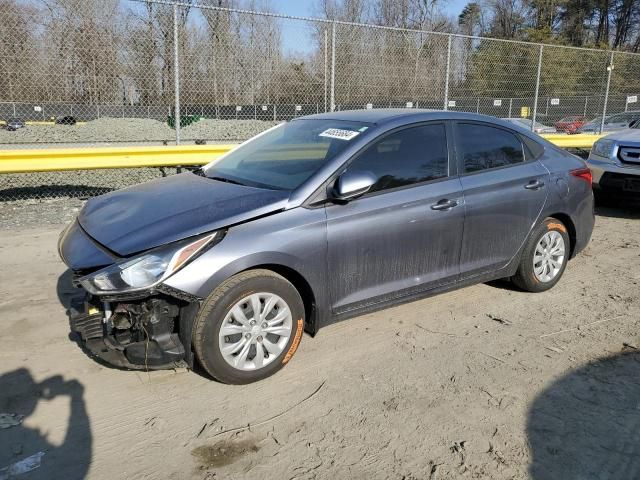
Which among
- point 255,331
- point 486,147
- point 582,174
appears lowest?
point 255,331

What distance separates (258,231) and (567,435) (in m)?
2.04

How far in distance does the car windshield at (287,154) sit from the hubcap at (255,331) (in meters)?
0.80

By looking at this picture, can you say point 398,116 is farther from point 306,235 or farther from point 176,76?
point 176,76

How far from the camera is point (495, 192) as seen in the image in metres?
4.33

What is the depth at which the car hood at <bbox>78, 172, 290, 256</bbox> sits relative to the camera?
10.3ft

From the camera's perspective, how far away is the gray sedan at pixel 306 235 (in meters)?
3.06

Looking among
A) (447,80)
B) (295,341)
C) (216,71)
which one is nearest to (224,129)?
(216,71)

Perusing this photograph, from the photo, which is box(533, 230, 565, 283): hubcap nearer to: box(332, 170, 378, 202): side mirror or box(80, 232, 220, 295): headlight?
box(332, 170, 378, 202): side mirror

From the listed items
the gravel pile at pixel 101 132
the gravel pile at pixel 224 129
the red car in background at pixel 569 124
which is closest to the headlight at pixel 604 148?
the gravel pile at pixel 224 129

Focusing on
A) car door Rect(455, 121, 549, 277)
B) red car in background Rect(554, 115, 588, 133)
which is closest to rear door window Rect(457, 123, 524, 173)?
car door Rect(455, 121, 549, 277)

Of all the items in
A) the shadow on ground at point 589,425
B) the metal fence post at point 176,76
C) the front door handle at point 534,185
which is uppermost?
the metal fence post at point 176,76

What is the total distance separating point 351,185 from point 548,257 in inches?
94.3

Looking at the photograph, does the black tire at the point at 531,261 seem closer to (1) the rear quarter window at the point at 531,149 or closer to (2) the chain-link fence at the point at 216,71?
(1) the rear quarter window at the point at 531,149

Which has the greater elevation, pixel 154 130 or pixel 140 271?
pixel 154 130
